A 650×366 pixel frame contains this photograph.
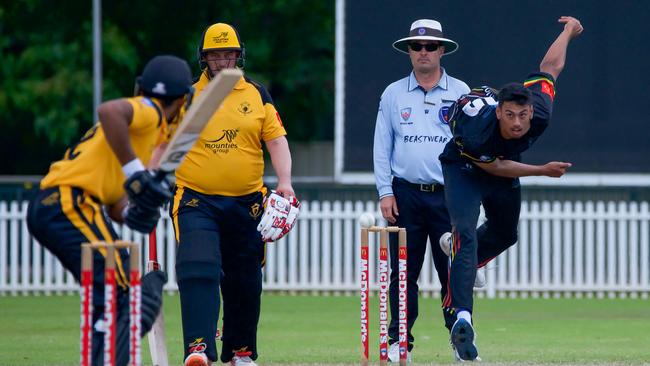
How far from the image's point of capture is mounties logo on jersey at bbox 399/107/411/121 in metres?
8.96

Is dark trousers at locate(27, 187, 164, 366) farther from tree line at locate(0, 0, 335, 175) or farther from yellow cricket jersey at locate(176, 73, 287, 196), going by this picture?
tree line at locate(0, 0, 335, 175)

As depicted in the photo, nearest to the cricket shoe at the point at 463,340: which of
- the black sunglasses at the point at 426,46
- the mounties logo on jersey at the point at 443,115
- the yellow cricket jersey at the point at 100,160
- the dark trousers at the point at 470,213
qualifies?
the dark trousers at the point at 470,213

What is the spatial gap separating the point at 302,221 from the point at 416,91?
6.41 meters

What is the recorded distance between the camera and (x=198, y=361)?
7.30 m

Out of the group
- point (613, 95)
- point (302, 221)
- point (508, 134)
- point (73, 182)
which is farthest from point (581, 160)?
point (73, 182)

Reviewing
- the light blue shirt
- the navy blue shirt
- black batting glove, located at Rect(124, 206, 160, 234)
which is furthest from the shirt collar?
black batting glove, located at Rect(124, 206, 160, 234)

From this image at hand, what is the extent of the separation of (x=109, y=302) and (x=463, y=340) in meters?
2.55

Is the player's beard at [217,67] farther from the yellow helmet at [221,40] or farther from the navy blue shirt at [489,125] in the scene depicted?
the navy blue shirt at [489,125]

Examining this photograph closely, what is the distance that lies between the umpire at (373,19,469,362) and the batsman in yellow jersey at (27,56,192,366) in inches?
109

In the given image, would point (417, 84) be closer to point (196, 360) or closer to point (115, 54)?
point (196, 360)

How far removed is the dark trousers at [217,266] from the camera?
7656 millimetres

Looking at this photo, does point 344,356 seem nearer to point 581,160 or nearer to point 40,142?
point 581,160

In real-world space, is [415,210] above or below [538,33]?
below

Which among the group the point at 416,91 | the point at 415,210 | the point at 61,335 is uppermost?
the point at 416,91
